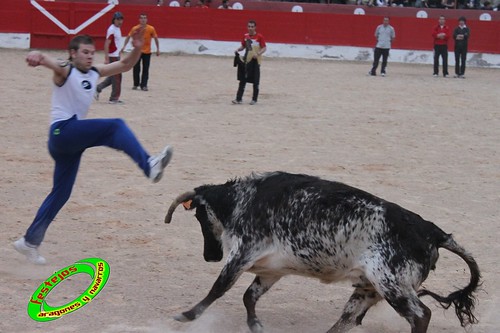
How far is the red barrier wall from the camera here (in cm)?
2545

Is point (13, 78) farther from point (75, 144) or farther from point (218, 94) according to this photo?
point (75, 144)

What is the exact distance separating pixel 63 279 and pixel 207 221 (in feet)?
3.91

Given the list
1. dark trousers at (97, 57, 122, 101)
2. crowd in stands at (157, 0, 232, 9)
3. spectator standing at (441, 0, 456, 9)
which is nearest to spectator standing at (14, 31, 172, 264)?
dark trousers at (97, 57, 122, 101)

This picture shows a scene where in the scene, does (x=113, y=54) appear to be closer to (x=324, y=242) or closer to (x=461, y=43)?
(x=461, y=43)

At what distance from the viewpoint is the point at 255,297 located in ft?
18.5

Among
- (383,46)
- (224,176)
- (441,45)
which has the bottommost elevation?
(224,176)

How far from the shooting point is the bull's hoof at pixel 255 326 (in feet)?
18.0

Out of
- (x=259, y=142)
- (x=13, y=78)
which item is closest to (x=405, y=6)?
(x=13, y=78)

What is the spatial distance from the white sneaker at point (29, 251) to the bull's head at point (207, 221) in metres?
1.30

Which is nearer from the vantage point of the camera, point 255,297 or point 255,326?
point 255,326

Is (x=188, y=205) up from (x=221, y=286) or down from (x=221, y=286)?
up

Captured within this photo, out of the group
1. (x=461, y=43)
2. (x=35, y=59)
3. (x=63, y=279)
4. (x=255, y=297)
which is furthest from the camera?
(x=461, y=43)

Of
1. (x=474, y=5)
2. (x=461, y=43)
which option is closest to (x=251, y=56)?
(x=461, y=43)

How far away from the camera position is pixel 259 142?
12.4 m
